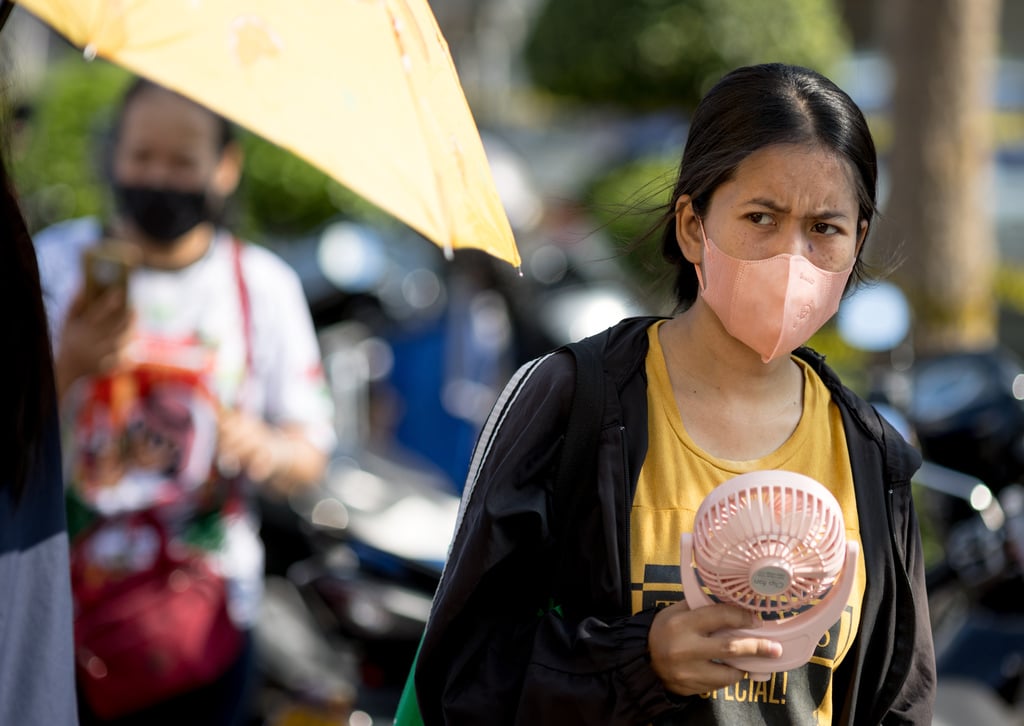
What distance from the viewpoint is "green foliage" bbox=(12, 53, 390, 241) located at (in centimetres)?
927

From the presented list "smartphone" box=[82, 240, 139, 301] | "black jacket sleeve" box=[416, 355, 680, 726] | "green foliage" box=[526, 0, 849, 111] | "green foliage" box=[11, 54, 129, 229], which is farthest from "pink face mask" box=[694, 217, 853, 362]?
"green foliage" box=[526, 0, 849, 111]

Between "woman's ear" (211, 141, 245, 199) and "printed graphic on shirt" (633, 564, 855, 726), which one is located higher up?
"woman's ear" (211, 141, 245, 199)

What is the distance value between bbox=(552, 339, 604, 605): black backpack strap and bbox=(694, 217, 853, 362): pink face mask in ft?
0.72

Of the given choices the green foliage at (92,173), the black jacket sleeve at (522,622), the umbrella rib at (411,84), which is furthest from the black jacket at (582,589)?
the green foliage at (92,173)

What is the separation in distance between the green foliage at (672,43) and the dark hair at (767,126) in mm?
9248

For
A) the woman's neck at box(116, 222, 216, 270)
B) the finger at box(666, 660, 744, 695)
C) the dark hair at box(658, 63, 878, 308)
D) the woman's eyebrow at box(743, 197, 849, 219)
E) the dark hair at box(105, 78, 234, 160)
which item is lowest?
the woman's neck at box(116, 222, 216, 270)

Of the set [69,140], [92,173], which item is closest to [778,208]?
[92,173]

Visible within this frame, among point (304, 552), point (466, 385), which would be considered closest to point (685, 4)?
point (466, 385)

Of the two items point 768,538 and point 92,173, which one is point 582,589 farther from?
point 92,173

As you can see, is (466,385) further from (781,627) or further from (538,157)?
(538,157)

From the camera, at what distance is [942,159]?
7.99m

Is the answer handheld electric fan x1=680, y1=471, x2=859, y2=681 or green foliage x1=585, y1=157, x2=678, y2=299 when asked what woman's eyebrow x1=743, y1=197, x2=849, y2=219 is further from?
handheld electric fan x1=680, y1=471, x2=859, y2=681

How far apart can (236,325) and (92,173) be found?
5.44 m

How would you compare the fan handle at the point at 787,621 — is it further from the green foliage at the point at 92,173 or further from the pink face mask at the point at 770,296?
the green foliage at the point at 92,173
